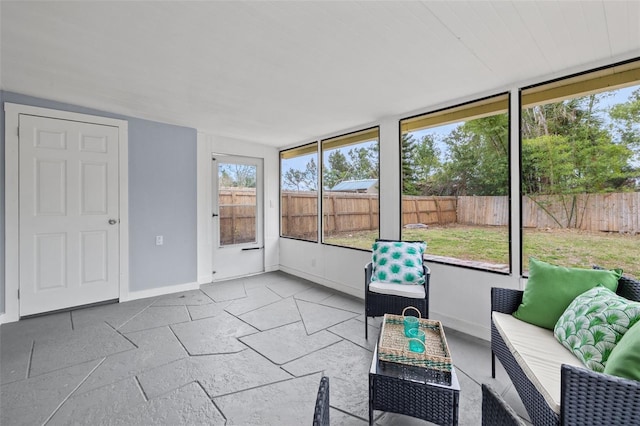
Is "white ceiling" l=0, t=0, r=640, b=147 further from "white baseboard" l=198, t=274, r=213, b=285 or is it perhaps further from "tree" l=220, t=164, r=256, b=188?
"white baseboard" l=198, t=274, r=213, b=285

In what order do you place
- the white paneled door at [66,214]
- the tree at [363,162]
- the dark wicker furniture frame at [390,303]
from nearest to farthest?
the dark wicker furniture frame at [390,303]
the white paneled door at [66,214]
the tree at [363,162]

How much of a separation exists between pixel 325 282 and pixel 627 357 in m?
3.39

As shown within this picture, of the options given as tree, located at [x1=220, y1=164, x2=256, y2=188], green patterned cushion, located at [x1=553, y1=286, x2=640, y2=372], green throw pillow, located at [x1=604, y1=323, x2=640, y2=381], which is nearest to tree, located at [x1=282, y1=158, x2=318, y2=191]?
tree, located at [x1=220, y1=164, x2=256, y2=188]

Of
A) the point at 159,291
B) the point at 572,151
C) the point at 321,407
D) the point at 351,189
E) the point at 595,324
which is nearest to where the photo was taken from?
the point at 321,407

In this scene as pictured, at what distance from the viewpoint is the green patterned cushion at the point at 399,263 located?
2691 millimetres

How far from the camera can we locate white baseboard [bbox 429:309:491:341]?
2551 millimetres

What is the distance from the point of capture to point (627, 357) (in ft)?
3.63

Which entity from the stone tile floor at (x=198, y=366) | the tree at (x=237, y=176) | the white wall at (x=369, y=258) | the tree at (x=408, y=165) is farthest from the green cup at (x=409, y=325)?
the tree at (x=237, y=176)

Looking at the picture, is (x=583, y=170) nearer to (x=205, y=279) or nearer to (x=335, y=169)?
(x=335, y=169)

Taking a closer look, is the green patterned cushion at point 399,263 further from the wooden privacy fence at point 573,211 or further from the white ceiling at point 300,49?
the white ceiling at point 300,49

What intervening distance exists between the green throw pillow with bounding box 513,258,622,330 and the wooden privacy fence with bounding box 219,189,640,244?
1.94 ft

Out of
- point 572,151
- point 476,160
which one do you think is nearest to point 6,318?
point 476,160

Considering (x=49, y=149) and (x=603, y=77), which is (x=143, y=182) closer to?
(x=49, y=149)

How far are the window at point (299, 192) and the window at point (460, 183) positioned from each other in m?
1.66
